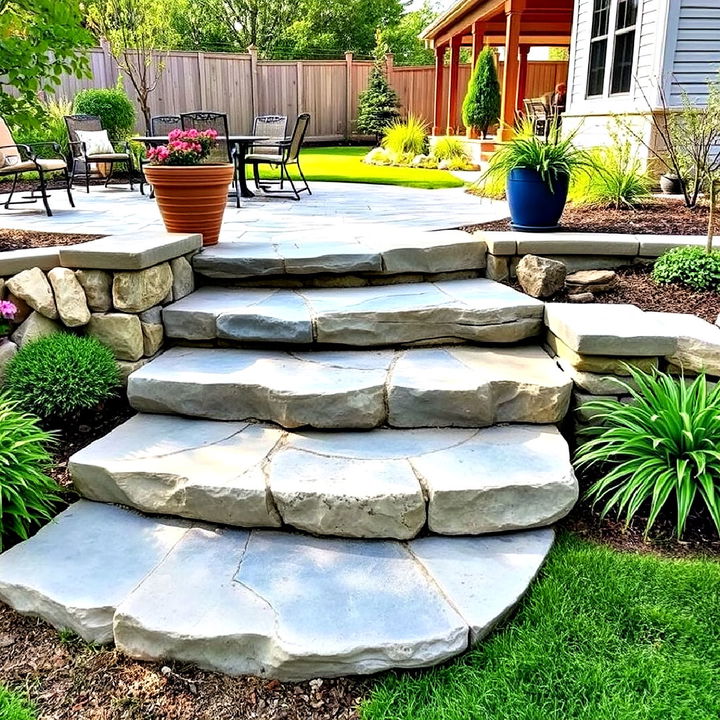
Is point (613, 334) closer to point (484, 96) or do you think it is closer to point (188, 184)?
point (188, 184)

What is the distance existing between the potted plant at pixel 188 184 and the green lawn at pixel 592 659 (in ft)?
8.45

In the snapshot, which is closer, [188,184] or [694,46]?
[188,184]

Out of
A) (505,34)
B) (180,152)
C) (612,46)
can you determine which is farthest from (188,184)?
(505,34)

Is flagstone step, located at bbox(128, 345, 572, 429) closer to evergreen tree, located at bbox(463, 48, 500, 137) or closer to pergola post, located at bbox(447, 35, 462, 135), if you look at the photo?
evergreen tree, located at bbox(463, 48, 500, 137)

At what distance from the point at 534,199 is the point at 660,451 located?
81.9 inches

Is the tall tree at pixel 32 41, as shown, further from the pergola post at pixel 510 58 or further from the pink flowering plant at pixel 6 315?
the pergola post at pixel 510 58

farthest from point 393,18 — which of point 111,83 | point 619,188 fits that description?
point 619,188

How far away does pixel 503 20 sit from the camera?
12695 mm

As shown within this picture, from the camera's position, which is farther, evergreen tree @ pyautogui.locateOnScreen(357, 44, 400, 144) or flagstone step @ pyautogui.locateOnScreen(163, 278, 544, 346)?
evergreen tree @ pyautogui.locateOnScreen(357, 44, 400, 144)

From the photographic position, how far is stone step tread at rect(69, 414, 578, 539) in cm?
210

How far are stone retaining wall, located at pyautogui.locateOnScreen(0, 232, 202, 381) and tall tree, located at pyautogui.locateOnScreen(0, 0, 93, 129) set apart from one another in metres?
0.78

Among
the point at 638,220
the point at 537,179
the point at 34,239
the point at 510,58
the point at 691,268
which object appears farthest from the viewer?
the point at 510,58

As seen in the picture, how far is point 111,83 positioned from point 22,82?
1079 cm

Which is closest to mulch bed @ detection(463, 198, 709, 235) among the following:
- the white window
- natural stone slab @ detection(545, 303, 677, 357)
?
natural stone slab @ detection(545, 303, 677, 357)
